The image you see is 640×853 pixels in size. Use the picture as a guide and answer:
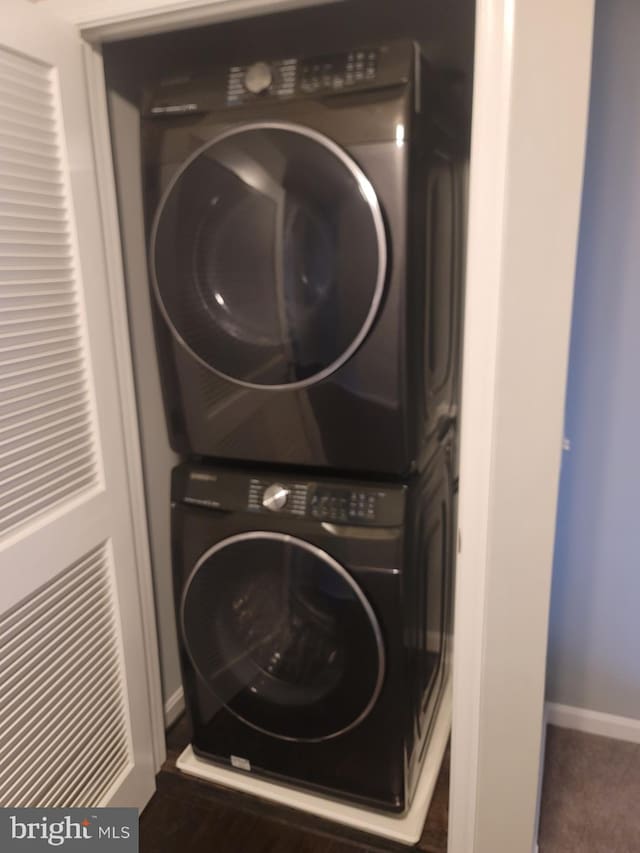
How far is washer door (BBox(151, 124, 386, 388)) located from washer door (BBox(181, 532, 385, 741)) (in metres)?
0.41

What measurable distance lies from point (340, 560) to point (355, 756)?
0.52m

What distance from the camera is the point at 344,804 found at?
1552mm

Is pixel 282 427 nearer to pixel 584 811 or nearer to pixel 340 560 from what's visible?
pixel 340 560

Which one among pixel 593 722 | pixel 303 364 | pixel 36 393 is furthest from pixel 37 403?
pixel 593 722

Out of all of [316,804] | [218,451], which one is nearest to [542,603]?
[218,451]

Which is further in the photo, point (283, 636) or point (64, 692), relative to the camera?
point (283, 636)

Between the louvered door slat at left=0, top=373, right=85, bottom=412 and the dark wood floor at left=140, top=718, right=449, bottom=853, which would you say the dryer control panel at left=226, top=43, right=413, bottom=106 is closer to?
the louvered door slat at left=0, top=373, right=85, bottom=412

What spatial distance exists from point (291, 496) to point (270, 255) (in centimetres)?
52

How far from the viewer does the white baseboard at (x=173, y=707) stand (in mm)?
1789

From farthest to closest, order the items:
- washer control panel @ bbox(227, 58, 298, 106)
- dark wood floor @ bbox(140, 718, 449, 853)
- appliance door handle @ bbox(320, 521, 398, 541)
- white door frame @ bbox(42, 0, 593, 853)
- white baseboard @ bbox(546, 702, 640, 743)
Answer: white baseboard @ bbox(546, 702, 640, 743)
dark wood floor @ bbox(140, 718, 449, 853)
appliance door handle @ bbox(320, 521, 398, 541)
washer control panel @ bbox(227, 58, 298, 106)
white door frame @ bbox(42, 0, 593, 853)

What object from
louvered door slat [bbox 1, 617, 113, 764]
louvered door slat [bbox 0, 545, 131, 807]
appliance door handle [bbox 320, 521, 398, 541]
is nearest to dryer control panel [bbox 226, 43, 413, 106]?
appliance door handle [bbox 320, 521, 398, 541]

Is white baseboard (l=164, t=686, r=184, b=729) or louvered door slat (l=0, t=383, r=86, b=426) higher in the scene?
louvered door slat (l=0, t=383, r=86, b=426)

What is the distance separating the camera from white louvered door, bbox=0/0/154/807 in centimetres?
109

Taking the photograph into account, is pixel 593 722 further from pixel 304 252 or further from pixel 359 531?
pixel 304 252
